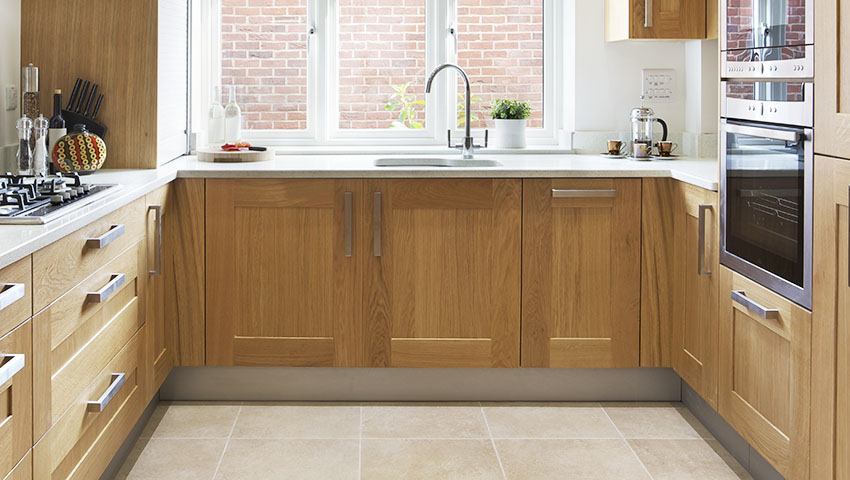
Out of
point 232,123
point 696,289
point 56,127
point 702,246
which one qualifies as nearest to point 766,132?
point 702,246

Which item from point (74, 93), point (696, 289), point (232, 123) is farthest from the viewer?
point (232, 123)

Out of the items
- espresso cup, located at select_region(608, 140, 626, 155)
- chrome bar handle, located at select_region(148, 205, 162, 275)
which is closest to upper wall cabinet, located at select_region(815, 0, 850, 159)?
espresso cup, located at select_region(608, 140, 626, 155)

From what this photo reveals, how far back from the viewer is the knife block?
3.26 metres

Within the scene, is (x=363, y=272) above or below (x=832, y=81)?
below

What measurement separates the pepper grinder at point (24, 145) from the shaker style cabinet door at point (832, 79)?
2.16m

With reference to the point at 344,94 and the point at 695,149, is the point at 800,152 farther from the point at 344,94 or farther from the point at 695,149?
the point at 344,94

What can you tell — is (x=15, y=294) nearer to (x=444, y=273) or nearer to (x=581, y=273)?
(x=444, y=273)

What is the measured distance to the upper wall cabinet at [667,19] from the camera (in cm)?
373

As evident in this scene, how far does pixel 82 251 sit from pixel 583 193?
1.74 m

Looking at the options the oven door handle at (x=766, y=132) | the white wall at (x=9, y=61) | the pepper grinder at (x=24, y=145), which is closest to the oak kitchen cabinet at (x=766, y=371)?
the oven door handle at (x=766, y=132)

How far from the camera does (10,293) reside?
5.72ft

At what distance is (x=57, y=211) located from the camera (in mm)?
2238

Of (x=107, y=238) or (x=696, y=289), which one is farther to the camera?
(x=696, y=289)

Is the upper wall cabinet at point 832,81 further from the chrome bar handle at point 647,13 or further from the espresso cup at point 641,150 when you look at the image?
the chrome bar handle at point 647,13
